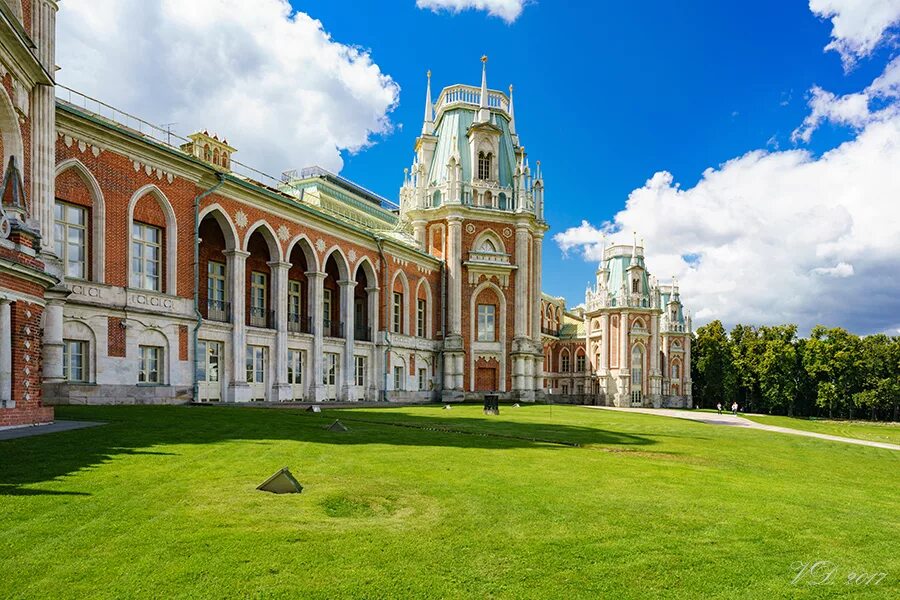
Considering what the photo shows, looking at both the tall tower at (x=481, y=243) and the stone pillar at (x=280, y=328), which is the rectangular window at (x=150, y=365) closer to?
the stone pillar at (x=280, y=328)

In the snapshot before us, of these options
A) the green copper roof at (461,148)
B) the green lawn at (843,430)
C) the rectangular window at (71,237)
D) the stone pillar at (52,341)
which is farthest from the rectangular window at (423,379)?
the stone pillar at (52,341)

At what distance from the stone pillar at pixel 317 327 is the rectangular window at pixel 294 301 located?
1.04 metres

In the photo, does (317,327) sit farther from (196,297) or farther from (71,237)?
(71,237)

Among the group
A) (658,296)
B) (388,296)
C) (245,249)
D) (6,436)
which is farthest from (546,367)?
(6,436)

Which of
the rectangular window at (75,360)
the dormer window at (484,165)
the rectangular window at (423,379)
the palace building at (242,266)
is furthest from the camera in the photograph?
the dormer window at (484,165)

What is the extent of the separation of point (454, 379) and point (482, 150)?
19319 millimetres

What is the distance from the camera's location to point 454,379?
49.2 meters

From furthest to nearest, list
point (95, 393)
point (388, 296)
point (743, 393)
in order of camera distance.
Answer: point (743, 393), point (388, 296), point (95, 393)

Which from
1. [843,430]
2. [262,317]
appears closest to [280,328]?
[262,317]

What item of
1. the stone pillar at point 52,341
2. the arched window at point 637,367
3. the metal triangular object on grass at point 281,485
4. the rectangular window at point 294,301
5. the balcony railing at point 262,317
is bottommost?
the arched window at point 637,367

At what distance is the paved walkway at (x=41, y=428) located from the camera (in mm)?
11835

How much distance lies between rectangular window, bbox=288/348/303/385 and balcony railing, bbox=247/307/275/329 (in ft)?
6.73

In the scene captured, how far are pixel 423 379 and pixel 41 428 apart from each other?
35.8m

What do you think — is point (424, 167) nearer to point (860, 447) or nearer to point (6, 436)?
point (860, 447)
